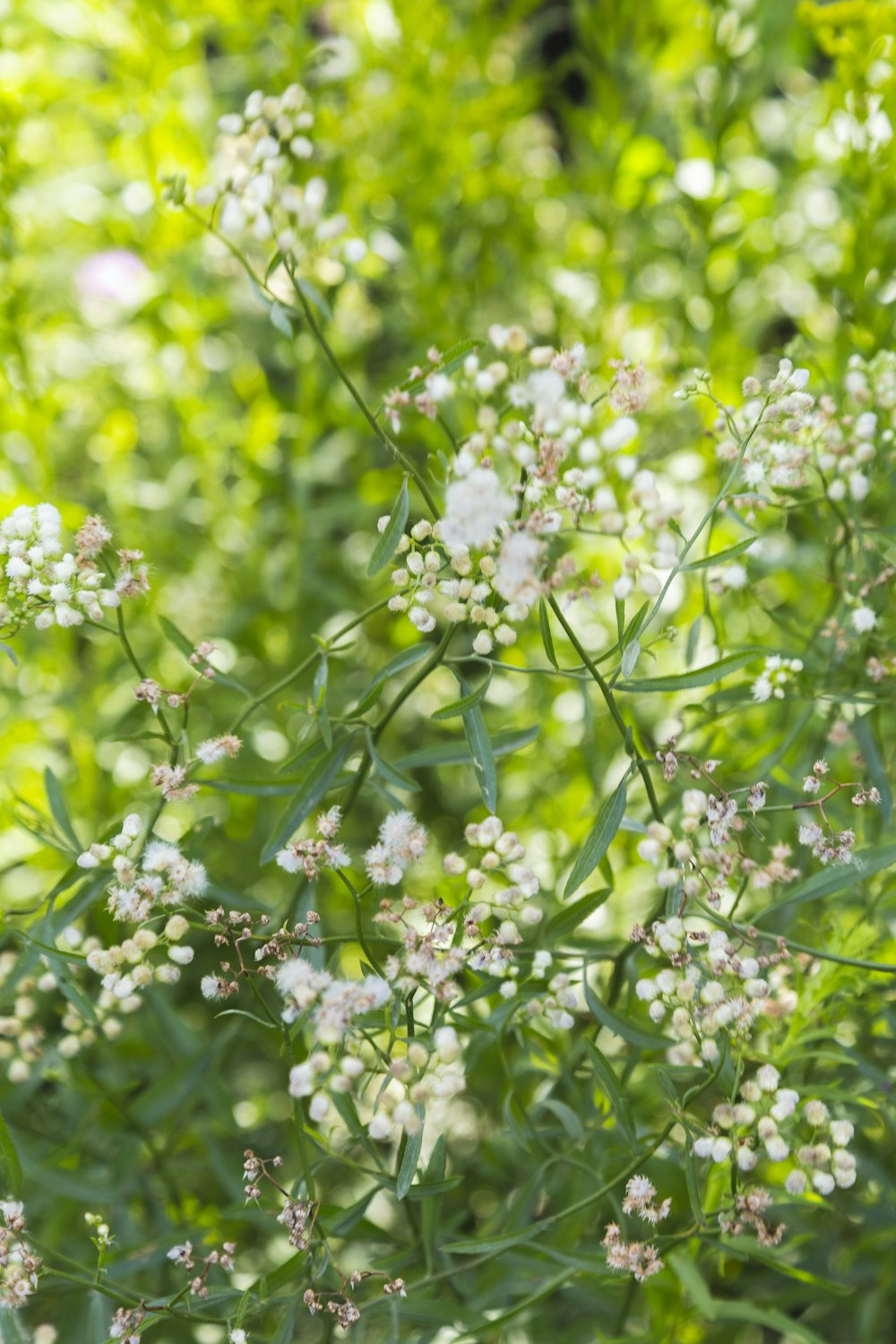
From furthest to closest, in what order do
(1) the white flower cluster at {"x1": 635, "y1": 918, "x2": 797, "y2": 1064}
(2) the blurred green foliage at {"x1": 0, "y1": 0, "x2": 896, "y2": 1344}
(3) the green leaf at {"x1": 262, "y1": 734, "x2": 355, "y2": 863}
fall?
1. (2) the blurred green foliage at {"x1": 0, "y1": 0, "x2": 896, "y2": 1344}
2. (3) the green leaf at {"x1": 262, "y1": 734, "x2": 355, "y2": 863}
3. (1) the white flower cluster at {"x1": 635, "y1": 918, "x2": 797, "y2": 1064}

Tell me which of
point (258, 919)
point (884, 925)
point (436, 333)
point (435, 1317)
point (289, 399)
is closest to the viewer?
point (435, 1317)

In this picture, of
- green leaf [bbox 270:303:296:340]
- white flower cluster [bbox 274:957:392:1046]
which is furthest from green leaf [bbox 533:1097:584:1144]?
green leaf [bbox 270:303:296:340]

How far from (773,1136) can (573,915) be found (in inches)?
A: 8.3

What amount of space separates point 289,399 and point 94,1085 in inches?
41.3

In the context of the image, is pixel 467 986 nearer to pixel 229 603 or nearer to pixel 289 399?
pixel 229 603

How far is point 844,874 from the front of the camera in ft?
2.71

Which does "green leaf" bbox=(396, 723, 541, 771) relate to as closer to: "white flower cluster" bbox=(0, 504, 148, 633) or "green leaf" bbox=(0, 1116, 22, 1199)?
"white flower cluster" bbox=(0, 504, 148, 633)

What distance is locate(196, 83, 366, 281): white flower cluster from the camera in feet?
2.62

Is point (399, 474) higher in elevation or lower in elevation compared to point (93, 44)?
lower

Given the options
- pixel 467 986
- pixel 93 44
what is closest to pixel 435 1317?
pixel 467 986

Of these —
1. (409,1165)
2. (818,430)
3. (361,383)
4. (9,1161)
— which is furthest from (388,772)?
(361,383)

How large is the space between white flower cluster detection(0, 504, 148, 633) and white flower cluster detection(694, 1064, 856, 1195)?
0.55 meters

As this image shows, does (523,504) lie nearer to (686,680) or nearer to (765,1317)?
(686,680)

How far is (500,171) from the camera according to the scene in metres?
1.51
